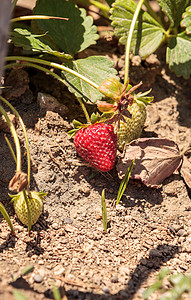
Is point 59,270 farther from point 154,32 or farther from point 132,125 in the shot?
point 154,32

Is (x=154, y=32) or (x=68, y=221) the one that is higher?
(x=154, y=32)

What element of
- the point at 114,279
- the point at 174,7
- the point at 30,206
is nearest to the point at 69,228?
the point at 30,206

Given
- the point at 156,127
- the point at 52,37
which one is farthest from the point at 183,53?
the point at 52,37

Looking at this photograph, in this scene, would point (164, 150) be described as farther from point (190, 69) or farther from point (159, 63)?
point (159, 63)

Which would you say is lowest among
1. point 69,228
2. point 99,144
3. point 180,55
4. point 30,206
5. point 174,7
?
point 69,228

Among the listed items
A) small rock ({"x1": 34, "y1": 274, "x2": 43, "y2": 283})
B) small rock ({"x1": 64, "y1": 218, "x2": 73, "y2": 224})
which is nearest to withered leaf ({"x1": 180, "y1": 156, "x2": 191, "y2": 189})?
small rock ({"x1": 64, "y1": 218, "x2": 73, "y2": 224})
